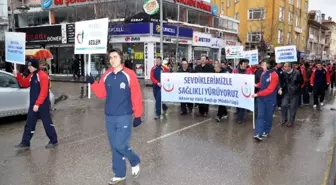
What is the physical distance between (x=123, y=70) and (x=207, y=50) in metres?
28.5

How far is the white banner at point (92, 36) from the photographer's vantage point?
42.1ft

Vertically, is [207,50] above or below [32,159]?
above

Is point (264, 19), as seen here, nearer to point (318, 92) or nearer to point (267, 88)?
point (318, 92)

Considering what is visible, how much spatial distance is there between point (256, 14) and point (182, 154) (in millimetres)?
44867

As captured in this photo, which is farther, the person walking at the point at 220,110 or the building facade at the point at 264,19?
the building facade at the point at 264,19

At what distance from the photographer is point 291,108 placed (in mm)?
9352

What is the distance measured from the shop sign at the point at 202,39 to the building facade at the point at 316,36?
3875 cm

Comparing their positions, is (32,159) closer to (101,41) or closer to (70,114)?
(70,114)

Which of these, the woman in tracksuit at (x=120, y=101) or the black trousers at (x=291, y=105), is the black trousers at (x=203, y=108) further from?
the woman in tracksuit at (x=120, y=101)

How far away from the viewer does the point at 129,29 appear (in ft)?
86.8

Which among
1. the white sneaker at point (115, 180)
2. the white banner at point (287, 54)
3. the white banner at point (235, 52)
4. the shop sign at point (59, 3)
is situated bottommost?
the white sneaker at point (115, 180)

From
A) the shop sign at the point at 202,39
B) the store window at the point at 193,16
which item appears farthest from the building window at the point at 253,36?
the shop sign at the point at 202,39

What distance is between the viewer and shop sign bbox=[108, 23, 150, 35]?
25.8 meters

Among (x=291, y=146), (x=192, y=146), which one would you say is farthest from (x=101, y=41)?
(x=291, y=146)
